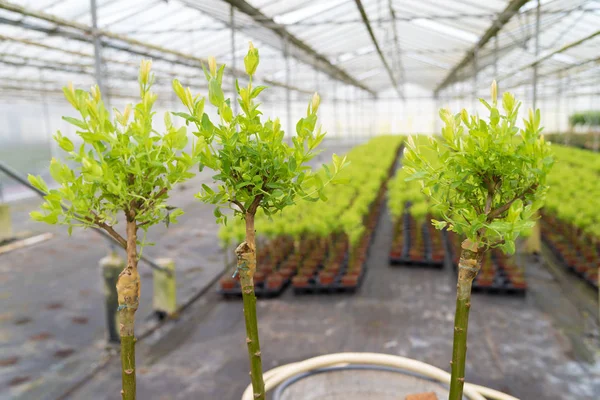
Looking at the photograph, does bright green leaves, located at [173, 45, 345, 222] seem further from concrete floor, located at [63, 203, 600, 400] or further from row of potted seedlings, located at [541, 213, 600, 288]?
row of potted seedlings, located at [541, 213, 600, 288]

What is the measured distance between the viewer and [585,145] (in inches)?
861

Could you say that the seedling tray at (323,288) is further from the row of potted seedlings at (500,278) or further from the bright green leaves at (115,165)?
the bright green leaves at (115,165)

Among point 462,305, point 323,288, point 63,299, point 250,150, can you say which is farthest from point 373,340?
point 63,299

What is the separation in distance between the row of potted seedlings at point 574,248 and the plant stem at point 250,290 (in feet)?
21.2

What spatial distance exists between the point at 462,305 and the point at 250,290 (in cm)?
84

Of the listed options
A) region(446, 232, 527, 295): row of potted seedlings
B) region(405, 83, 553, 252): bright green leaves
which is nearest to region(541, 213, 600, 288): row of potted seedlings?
region(446, 232, 527, 295): row of potted seedlings

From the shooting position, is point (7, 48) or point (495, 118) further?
point (7, 48)

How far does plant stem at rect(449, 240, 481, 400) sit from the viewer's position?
5.82 feet

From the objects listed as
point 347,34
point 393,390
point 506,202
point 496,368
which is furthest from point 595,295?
point 347,34

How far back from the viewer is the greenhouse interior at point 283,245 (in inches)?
65.7

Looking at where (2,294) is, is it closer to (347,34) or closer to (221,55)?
(221,55)

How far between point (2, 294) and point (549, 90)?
3364 centimetres

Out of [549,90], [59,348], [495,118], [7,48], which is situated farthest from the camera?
[549,90]

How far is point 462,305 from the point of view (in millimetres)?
1820
